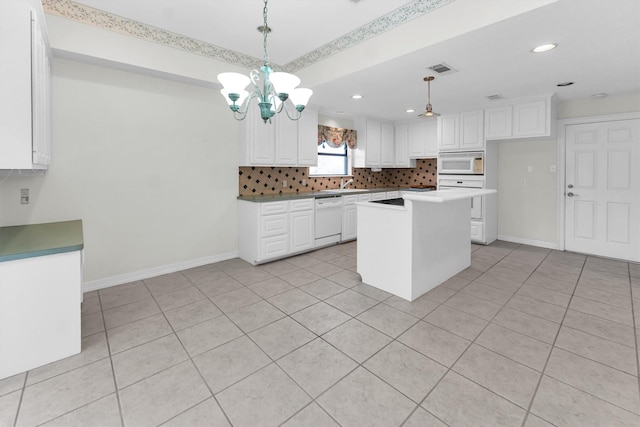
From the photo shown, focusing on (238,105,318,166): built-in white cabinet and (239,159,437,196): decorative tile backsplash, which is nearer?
(238,105,318,166): built-in white cabinet

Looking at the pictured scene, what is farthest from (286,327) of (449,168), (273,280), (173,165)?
(449,168)

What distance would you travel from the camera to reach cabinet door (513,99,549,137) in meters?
4.43

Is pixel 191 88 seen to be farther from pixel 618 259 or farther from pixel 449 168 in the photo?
pixel 618 259

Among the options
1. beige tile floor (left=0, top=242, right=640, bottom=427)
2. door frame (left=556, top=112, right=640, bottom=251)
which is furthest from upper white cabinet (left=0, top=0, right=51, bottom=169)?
door frame (left=556, top=112, right=640, bottom=251)

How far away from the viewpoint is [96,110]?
3.20 m

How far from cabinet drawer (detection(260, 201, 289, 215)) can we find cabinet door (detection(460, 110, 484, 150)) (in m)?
3.38

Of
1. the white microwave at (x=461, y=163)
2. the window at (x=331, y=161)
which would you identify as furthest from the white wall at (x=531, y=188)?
the window at (x=331, y=161)

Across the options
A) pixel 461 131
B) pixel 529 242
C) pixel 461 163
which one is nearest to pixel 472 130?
pixel 461 131

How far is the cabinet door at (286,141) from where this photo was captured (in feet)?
15.2


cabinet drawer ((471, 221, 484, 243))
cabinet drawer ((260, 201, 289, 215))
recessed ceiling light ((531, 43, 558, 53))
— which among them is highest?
recessed ceiling light ((531, 43, 558, 53))

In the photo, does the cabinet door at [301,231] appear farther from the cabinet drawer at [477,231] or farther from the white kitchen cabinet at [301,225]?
the cabinet drawer at [477,231]

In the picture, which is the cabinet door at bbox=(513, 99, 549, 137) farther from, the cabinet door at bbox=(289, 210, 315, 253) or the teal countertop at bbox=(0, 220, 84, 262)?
the teal countertop at bbox=(0, 220, 84, 262)

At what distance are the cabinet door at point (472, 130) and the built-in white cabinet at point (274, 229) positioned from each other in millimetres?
2956

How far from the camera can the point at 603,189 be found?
4.50m
